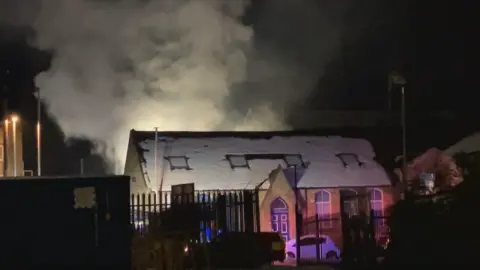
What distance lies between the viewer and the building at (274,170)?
32.3 m

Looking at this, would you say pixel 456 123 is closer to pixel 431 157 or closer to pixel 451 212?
pixel 431 157

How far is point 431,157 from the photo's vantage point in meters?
33.8

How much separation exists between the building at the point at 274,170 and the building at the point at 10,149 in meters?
5.57

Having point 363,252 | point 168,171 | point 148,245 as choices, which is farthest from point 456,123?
point 148,245

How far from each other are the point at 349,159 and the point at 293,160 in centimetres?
312

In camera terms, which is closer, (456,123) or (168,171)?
(168,171)

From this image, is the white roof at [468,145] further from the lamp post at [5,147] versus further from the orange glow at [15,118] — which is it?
the lamp post at [5,147]

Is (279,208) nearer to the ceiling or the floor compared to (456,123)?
nearer to the floor

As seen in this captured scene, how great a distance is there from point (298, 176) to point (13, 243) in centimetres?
2096

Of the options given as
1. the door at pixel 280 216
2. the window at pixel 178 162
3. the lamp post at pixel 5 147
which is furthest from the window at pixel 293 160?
the lamp post at pixel 5 147

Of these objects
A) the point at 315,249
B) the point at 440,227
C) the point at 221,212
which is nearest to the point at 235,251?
the point at 221,212

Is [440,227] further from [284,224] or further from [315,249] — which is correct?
[284,224]

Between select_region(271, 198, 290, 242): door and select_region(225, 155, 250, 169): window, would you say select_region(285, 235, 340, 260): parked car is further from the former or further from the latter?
select_region(225, 155, 250, 169): window

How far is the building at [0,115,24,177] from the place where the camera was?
30125 millimetres
